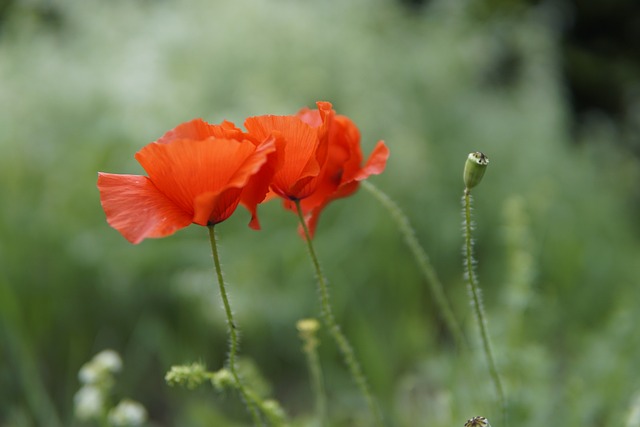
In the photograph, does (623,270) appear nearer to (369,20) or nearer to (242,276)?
(242,276)

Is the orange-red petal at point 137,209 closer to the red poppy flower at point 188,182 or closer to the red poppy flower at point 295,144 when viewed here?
the red poppy flower at point 188,182

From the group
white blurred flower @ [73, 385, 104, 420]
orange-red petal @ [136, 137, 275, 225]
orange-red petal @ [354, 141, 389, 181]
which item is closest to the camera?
orange-red petal @ [136, 137, 275, 225]

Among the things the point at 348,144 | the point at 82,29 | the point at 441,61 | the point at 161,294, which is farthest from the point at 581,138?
the point at 348,144

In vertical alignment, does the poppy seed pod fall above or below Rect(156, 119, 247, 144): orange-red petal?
above

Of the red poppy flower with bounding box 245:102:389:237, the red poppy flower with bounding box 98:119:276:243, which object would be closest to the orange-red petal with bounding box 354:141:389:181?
the red poppy flower with bounding box 245:102:389:237

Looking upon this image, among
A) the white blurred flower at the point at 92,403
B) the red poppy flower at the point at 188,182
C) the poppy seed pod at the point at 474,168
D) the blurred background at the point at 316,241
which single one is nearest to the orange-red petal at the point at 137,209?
the red poppy flower at the point at 188,182

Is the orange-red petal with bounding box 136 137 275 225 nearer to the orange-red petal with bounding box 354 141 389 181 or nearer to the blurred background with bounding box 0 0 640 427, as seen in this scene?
the orange-red petal with bounding box 354 141 389 181

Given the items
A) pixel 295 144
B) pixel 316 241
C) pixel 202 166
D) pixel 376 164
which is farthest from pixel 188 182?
pixel 316 241

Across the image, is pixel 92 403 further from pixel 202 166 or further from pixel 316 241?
pixel 316 241
